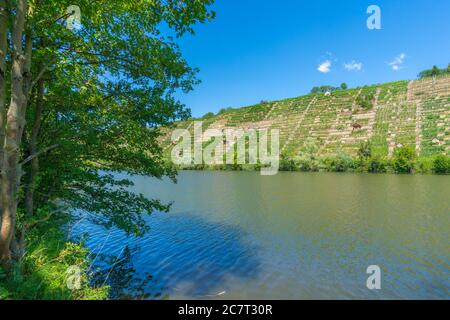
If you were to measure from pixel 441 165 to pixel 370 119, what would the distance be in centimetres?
4556

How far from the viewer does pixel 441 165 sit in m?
60.0

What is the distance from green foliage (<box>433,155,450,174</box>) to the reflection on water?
42372 millimetres

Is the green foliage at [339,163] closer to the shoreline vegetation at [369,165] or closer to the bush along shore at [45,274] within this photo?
the shoreline vegetation at [369,165]

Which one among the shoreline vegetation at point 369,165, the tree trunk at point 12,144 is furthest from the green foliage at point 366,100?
the tree trunk at point 12,144

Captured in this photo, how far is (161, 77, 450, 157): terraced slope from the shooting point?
82.9 m

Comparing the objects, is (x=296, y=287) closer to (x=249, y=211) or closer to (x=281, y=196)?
(x=249, y=211)

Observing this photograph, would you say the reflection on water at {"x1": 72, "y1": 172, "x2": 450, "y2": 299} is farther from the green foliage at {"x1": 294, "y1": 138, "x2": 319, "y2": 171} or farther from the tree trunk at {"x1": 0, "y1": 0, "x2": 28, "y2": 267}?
the green foliage at {"x1": 294, "y1": 138, "x2": 319, "y2": 171}

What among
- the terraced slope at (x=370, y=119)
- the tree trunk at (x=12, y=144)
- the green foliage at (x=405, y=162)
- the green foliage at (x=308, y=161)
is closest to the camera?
the tree trunk at (x=12, y=144)

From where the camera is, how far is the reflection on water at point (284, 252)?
1130 cm

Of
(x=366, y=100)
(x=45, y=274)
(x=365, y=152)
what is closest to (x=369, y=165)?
(x=365, y=152)

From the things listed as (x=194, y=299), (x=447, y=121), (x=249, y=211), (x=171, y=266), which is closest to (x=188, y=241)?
(x=171, y=266)

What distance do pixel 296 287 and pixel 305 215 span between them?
13.4 metres

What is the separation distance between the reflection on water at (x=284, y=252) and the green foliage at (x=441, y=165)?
42.4 metres
